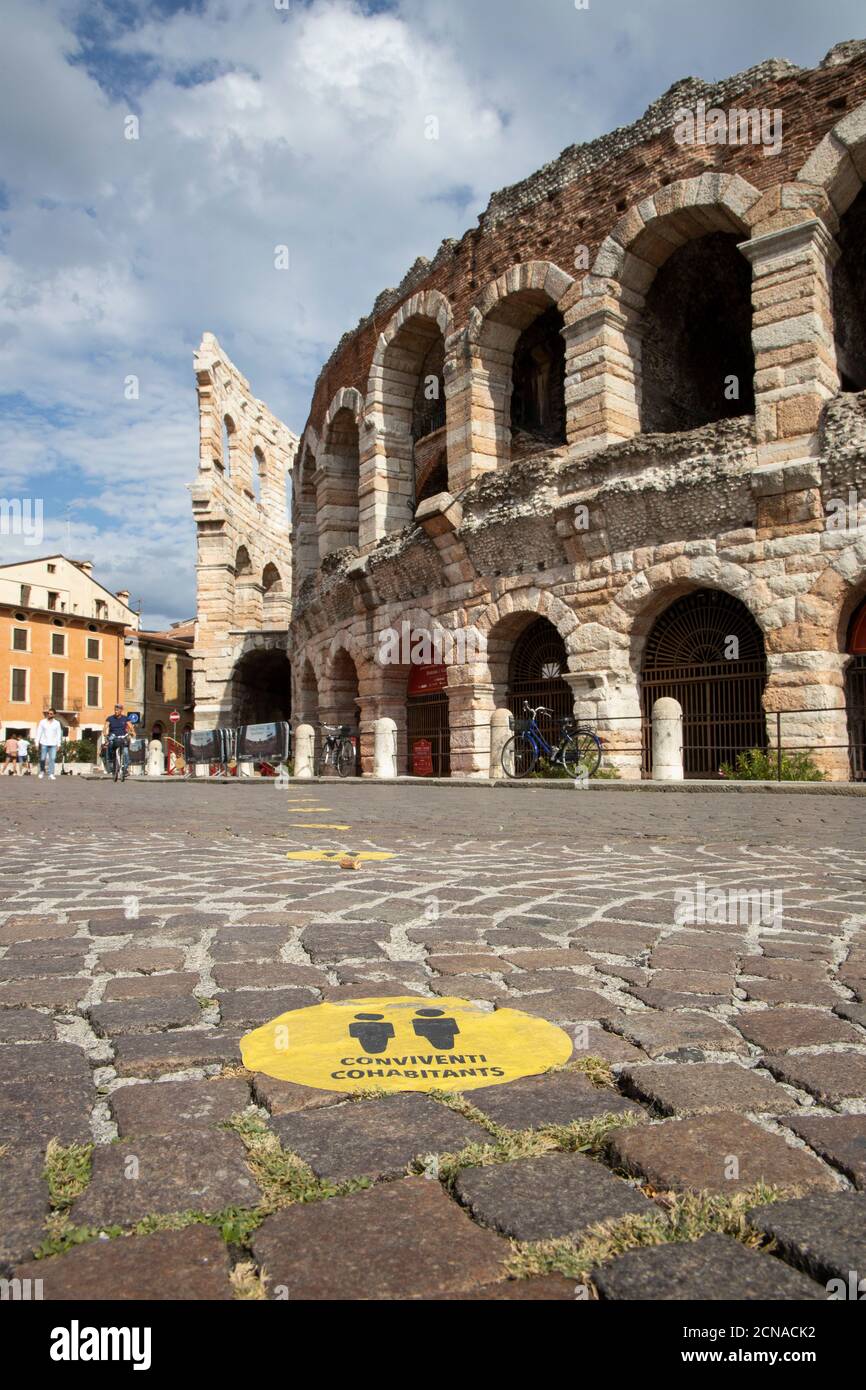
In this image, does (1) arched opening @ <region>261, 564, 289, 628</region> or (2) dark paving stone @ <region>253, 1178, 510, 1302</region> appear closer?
(2) dark paving stone @ <region>253, 1178, 510, 1302</region>

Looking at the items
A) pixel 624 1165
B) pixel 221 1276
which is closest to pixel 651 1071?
pixel 624 1165

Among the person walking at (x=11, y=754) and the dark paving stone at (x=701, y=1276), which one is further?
the person walking at (x=11, y=754)

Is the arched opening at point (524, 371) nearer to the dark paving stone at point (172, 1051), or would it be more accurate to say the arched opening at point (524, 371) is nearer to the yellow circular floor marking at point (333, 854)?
the yellow circular floor marking at point (333, 854)

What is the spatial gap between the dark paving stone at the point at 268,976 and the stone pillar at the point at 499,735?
13329 mm

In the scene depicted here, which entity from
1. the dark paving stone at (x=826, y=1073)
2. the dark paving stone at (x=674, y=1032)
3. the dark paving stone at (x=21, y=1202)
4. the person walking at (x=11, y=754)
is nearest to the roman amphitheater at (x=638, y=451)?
the dark paving stone at (x=674, y=1032)

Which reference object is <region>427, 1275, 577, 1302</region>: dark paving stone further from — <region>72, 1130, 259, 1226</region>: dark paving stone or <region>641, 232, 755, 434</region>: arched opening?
<region>641, 232, 755, 434</region>: arched opening

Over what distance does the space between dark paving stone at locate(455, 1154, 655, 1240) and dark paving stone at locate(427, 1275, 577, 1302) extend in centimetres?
11

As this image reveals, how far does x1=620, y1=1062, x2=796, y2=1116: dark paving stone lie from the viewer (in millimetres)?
1901

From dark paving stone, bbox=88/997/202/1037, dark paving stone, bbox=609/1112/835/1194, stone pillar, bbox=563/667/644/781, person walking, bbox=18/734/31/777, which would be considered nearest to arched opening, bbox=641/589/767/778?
stone pillar, bbox=563/667/644/781

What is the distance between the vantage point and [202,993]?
2.73 m

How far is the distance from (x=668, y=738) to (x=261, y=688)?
21.9 meters

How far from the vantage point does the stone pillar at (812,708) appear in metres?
12.6
